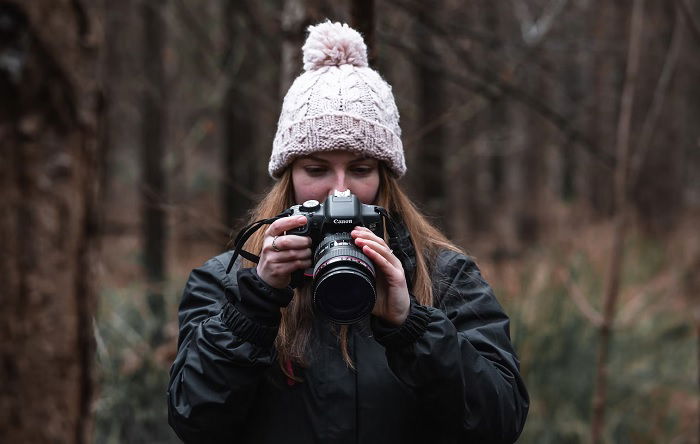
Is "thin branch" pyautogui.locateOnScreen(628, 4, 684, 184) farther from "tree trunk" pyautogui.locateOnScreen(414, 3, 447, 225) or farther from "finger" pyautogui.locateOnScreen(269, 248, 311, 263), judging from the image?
"tree trunk" pyautogui.locateOnScreen(414, 3, 447, 225)

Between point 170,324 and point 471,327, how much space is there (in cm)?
419

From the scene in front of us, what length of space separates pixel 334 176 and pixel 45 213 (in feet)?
2.71

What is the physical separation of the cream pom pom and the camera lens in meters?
0.69

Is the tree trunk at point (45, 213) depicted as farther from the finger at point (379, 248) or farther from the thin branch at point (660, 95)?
the thin branch at point (660, 95)

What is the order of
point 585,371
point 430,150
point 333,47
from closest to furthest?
point 333,47 < point 585,371 < point 430,150

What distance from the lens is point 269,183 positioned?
3.69 m

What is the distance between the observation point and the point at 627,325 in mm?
5859

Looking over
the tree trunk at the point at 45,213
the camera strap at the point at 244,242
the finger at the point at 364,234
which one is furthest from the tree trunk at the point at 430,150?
the tree trunk at the point at 45,213

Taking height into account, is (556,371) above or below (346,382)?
below

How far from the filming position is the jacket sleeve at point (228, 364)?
1.75 metres

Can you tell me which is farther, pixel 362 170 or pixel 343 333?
pixel 362 170

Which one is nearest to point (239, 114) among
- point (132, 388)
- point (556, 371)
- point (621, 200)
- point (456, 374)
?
point (132, 388)

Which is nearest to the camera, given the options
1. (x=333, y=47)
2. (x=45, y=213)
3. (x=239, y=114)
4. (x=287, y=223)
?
(x=45, y=213)

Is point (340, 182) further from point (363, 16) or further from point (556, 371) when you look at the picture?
point (556, 371)
